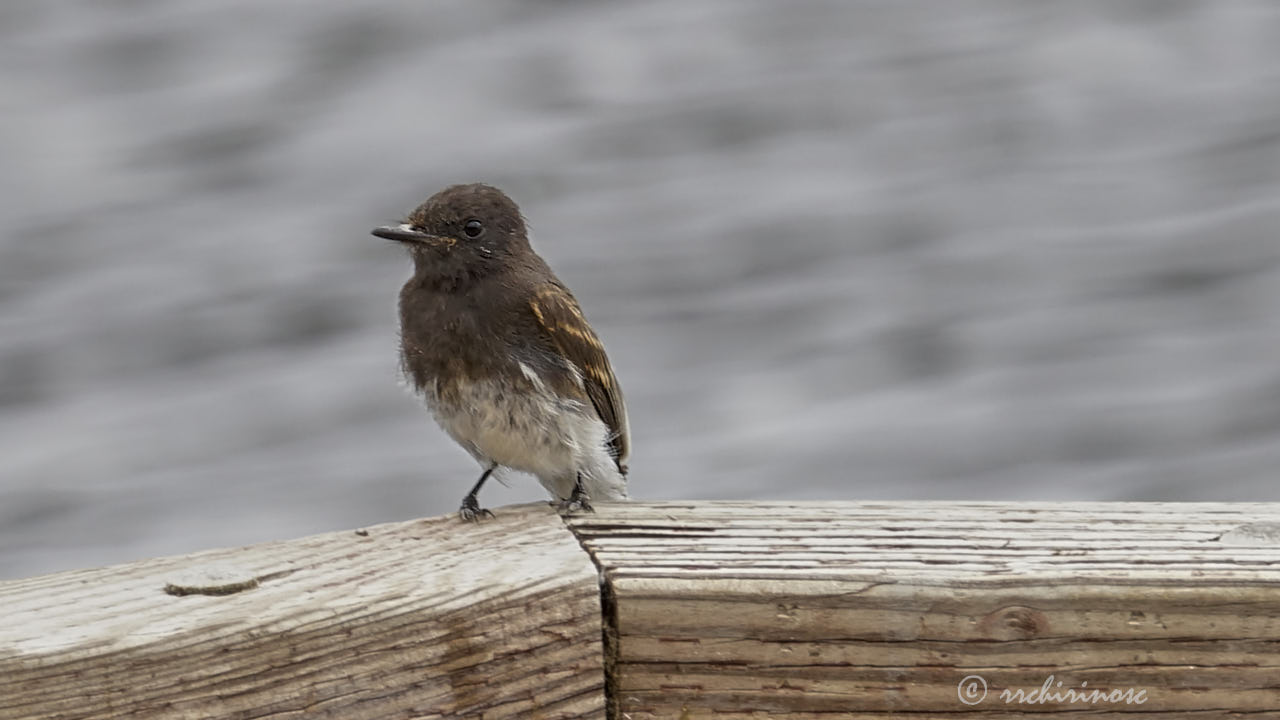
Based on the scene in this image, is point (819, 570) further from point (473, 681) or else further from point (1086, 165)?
point (1086, 165)

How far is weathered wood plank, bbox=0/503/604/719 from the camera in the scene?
2.30 m

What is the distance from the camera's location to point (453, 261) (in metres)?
4.65

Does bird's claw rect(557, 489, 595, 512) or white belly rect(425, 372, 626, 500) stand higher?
bird's claw rect(557, 489, 595, 512)

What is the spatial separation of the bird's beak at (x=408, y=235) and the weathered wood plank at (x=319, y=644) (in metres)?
1.99

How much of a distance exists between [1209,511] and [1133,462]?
121 inches

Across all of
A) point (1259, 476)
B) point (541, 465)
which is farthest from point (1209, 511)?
point (1259, 476)

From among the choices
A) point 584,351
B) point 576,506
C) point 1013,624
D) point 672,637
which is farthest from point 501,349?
point 1013,624

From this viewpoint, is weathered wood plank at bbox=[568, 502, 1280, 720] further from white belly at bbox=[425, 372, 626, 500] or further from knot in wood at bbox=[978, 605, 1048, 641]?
white belly at bbox=[425, 372, 626, 500]

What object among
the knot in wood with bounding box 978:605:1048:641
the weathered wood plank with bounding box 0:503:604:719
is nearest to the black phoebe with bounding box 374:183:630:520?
the weathered wood plank with bounding box 0:503:604:719

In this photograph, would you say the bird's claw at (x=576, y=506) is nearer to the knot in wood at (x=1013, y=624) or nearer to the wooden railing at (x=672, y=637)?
the wooden railing at (x=672, y=637)

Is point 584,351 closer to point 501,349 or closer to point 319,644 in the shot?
point 501,349

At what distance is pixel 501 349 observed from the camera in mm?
4535

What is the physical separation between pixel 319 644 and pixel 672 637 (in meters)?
0.49

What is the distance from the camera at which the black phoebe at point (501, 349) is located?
14.9 ft
